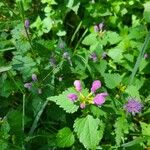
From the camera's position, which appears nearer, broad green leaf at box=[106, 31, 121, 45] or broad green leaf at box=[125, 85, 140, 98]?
broad green leaf at box=[125, 85, 140, 98]

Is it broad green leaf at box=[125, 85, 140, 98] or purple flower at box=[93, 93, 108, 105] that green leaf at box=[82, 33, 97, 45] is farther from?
purple flower at box=[93, 93, 108, 105]

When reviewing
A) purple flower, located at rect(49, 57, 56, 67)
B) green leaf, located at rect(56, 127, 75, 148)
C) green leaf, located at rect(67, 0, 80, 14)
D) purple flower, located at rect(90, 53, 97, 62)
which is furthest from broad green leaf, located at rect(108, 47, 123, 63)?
green leaf, located at rect(56, 127, 75, 148)

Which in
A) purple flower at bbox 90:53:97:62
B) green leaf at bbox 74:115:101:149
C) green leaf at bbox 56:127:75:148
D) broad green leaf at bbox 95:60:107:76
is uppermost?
purple flower at bbox 90:53:97:62

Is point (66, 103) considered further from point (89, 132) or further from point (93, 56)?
point (93, 56)

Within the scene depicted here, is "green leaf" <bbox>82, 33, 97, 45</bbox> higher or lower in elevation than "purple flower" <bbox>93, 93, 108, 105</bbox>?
lower

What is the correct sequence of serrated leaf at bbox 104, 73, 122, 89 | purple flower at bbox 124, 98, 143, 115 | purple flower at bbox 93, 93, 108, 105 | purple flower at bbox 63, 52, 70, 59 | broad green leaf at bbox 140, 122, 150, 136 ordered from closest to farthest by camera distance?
purple flower at bbox 93, 93, 108, 105, purple flower at bbox 124, 98, 143, 115, serrated leaf at bbox 104, 73, 122, 89, purple flower at bbox 63, 52, 70, 59, broad green leaf at bbox 140, 122, 150, 136

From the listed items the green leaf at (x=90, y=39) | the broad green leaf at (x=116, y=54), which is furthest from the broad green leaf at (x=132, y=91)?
the green leaf at (x=90, y=39)

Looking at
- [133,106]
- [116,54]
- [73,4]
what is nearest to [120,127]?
[133,106]

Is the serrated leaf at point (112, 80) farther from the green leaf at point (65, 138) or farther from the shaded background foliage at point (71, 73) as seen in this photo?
the green leaf at point (65, 138)
